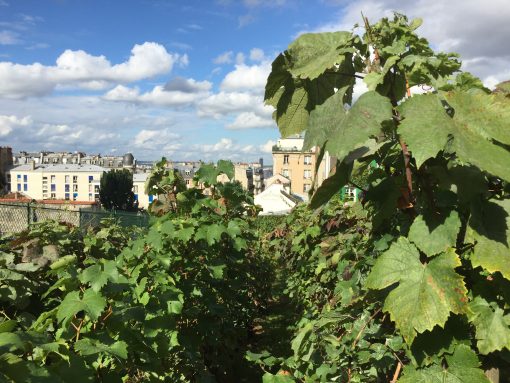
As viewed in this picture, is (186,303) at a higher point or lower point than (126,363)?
lower

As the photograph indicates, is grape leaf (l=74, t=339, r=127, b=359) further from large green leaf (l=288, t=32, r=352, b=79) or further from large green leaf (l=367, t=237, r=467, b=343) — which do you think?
large green leaf (l=288, t=32, r=352, b=79)

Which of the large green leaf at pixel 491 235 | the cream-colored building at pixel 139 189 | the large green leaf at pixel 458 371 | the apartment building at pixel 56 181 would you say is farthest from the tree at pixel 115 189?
the large green leaf at pixel 491 235

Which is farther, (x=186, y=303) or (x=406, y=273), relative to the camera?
(x=186, y=303)

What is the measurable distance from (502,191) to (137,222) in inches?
463

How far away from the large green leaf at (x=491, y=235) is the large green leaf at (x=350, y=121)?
1.40 ft

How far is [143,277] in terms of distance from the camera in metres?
3.05

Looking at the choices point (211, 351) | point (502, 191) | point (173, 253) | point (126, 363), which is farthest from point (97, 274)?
point (211, 351)

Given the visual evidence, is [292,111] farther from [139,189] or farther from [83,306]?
[139,189]

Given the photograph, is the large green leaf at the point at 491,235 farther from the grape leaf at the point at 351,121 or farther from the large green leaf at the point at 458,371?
the grape leaf at the point at 351,121

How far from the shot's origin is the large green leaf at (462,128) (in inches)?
42.5

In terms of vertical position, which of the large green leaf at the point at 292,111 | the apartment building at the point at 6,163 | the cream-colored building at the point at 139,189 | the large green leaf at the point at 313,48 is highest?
the apartment building at the point at 6,163

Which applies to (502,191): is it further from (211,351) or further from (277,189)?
(277,189)

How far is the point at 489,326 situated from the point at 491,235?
32 centimetres

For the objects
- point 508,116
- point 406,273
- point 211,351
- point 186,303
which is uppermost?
point 508,116
